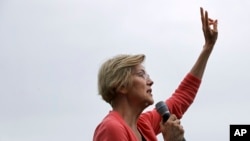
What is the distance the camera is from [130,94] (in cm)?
679

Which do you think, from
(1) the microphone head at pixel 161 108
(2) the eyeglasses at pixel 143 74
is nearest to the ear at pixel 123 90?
(2) the eyeglasses at pixel 143 74

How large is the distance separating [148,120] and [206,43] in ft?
4.89

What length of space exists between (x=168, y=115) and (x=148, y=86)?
1.37ft

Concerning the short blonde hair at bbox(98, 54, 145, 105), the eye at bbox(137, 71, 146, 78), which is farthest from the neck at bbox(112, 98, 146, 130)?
the eye at bbox(137, 71, 146, 78)

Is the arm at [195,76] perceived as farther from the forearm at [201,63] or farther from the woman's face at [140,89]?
the woman's face at [140,89]

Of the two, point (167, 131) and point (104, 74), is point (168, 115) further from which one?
point (104, 74)

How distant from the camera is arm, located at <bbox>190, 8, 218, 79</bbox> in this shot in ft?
26.4

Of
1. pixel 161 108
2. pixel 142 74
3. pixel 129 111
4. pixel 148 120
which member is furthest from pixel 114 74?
pixel 148 120

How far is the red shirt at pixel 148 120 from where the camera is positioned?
6332 millimetres

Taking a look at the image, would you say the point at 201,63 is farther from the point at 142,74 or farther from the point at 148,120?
the point at 142,74

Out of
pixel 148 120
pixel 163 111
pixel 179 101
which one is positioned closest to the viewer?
pixel 163 111

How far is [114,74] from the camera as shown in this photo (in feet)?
22.4

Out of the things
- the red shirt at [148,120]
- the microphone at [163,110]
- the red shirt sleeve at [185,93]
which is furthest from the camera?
the red shirt sleeve at [185,93]

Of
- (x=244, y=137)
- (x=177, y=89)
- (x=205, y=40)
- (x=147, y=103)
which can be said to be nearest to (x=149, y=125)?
(x=147, y=103)
